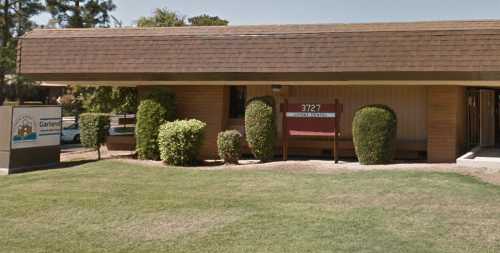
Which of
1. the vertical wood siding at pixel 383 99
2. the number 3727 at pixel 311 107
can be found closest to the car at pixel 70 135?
the vertical wood siding at pixel 383 99

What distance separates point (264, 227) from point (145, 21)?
1062 inches

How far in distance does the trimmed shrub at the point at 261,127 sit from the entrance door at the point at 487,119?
830cm

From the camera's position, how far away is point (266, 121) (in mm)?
15539

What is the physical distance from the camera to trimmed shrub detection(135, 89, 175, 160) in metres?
16.6

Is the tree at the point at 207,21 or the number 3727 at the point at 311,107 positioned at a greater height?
the tree at the point at 207,21

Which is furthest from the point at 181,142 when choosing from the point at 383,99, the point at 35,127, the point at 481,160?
the point at 481,160

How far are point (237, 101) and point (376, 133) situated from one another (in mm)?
5548

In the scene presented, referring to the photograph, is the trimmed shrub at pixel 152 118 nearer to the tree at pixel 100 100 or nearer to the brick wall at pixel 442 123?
the brick wall at pixel 442 123

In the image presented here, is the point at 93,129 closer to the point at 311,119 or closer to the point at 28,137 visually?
the point at 28,137

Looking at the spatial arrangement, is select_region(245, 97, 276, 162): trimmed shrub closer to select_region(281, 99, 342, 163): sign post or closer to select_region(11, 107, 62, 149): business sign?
select_region(281, 99, 342, 163): sign post

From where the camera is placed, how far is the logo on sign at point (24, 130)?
15.2m

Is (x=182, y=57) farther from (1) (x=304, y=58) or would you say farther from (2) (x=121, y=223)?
(2) (x=121, y=223)

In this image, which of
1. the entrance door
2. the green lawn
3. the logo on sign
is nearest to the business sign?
the logo on sign

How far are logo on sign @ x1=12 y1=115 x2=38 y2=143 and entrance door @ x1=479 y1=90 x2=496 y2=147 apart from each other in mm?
14751
